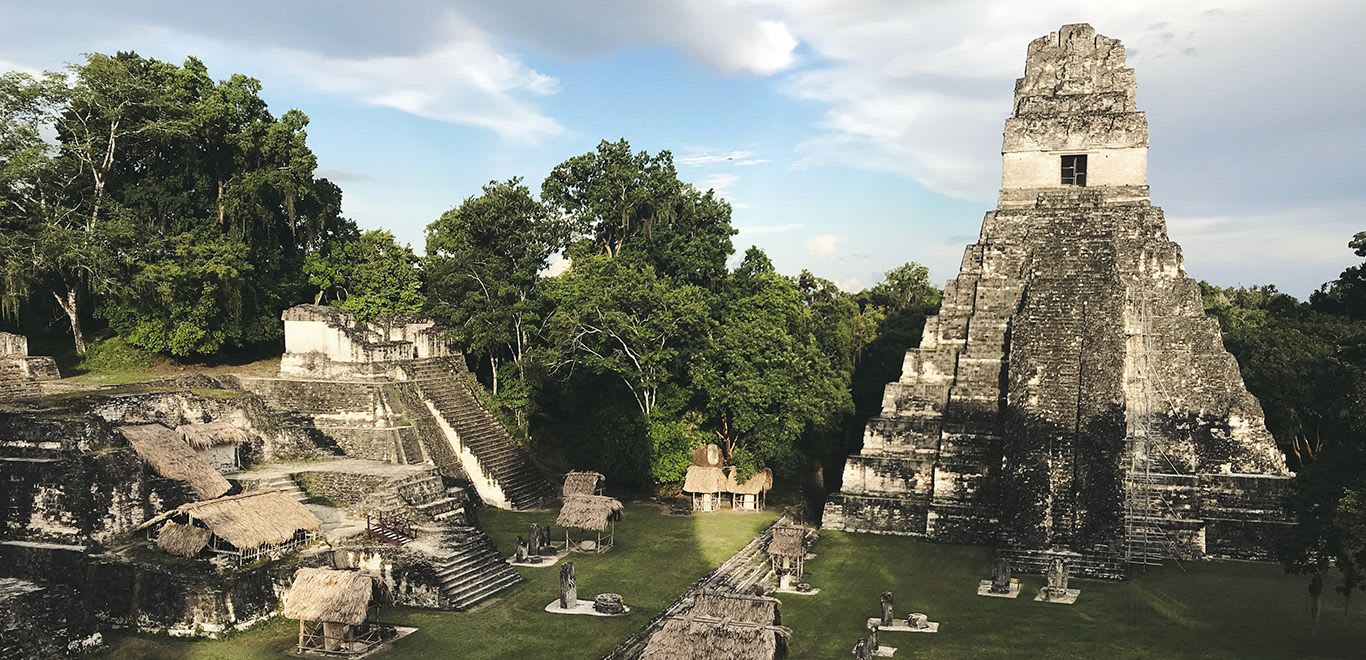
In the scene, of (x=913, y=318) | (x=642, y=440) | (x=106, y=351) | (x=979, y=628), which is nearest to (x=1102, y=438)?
(x=979, y=628)

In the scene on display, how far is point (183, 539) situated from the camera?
49.9ft

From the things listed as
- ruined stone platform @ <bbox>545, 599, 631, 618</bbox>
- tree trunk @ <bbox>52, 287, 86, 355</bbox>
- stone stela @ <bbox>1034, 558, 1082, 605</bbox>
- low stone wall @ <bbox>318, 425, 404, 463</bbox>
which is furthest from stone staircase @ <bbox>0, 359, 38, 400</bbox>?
stone stela @ <bbox>1034, 558, 1082, 605</bbox>

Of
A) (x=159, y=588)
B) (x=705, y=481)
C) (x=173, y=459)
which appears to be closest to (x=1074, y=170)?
(x=705, y=481)

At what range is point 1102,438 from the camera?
66.4 feet

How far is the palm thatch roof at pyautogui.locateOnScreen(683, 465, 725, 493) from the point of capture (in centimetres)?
2469

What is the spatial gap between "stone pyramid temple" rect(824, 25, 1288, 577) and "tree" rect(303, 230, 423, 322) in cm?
1750

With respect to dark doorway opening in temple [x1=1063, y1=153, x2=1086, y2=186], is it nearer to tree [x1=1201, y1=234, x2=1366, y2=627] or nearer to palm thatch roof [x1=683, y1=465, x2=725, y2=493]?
tree [x1=1201, y1=234, x2=1366, y2=627]

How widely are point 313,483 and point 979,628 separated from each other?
13.1 meters

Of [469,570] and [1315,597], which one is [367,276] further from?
[1315,597]

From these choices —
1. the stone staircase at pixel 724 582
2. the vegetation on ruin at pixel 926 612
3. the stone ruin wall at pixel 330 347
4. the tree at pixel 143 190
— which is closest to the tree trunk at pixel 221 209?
the tree at pixel 143 190

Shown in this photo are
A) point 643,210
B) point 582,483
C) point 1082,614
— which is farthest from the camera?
point 643,210

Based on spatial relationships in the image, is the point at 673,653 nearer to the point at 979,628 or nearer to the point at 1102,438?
the point at 979,628

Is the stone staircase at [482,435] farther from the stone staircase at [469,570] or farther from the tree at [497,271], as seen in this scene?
the stone staircase at [469,570]

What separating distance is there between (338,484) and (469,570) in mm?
4045
